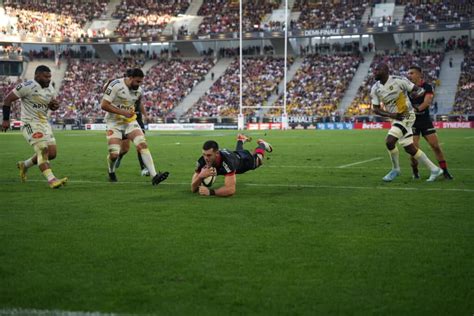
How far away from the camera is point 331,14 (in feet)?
220

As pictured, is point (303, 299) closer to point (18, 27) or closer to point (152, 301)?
point (152, 301)

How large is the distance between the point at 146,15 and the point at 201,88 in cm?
1376

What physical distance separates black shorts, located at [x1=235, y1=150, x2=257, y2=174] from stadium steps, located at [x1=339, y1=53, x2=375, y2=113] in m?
47.0

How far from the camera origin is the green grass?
4723 mm

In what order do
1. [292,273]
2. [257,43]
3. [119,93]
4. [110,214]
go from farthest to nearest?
[257,43] < [119,93] < [110,214] < [292,273]

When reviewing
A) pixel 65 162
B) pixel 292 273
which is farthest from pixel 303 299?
pixel 65 162

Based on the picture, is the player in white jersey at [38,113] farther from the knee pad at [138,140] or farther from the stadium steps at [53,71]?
the stadium steps at [53,71]

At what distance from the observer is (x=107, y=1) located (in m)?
79.2

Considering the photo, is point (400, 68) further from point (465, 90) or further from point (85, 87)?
point (85, 87)

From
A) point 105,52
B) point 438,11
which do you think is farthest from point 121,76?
point 438,11

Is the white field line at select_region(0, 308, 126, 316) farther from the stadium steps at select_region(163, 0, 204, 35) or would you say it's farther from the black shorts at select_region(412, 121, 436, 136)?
the stadium steps at select_region(163, 0, 204, 35)

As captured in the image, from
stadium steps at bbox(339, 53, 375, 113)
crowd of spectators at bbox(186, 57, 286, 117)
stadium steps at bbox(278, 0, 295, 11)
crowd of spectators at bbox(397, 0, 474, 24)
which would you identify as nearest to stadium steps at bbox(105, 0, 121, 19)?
crowd of spectators at bbox(186, 57, 286, 117)

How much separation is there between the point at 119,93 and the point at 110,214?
14.8 feet

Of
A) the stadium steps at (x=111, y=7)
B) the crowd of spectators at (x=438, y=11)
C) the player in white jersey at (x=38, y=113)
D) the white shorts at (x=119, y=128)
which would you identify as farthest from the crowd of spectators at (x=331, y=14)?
the player in white jersey at (x=38, y=113)
